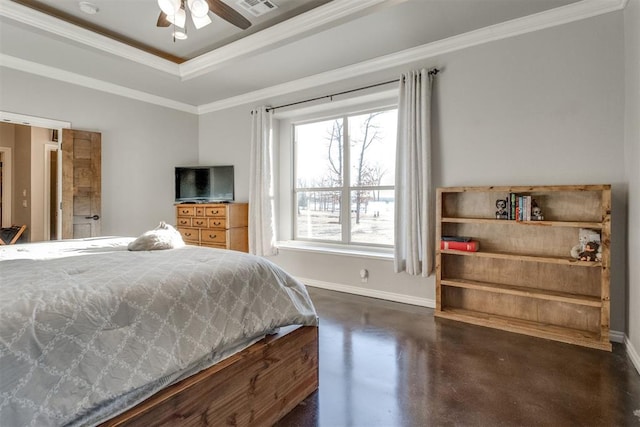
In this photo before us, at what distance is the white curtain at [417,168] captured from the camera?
3223mm

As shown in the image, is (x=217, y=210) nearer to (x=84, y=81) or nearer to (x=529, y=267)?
(x=84, y=81)

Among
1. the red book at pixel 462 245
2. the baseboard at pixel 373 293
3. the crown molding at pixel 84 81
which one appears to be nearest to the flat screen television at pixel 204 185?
the crown molding at pixel 84 81

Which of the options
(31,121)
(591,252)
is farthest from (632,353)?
(31,121)

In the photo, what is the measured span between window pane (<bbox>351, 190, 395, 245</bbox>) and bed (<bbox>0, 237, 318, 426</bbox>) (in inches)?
88.9

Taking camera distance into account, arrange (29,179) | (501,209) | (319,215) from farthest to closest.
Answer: (29,179) < (319,215) < (501,209)

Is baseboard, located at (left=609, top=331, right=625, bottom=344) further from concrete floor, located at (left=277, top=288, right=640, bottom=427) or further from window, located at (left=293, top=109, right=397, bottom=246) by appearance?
window, located at (left=293, top=109, right=397, bottom=246)

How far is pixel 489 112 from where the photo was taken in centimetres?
304

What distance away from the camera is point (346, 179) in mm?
4223

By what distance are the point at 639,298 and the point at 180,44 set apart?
180 inches

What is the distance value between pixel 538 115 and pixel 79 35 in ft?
14.0

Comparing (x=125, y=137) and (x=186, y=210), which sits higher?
(x=125, y=137)

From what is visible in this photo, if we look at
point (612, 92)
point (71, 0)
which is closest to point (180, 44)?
point (71, 0)

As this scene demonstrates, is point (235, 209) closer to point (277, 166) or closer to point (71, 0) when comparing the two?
point (277, 166)

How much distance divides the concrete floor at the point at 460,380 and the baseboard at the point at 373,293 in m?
0.48
